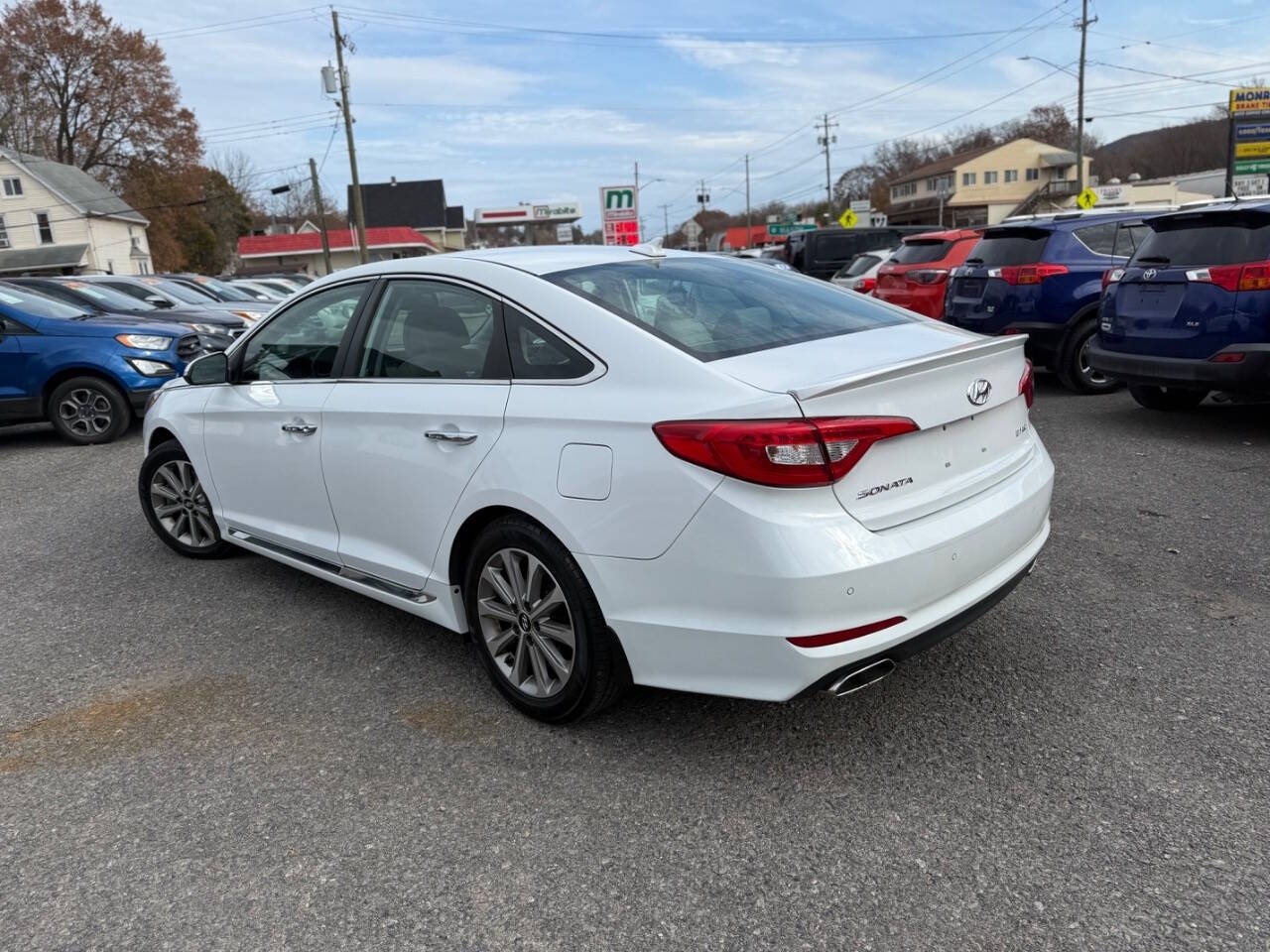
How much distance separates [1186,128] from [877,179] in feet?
115

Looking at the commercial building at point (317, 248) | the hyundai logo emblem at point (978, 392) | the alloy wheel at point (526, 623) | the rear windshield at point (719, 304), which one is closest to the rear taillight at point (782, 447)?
the rear windshield at point (719, 304)

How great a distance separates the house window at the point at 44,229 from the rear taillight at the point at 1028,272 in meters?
60.3

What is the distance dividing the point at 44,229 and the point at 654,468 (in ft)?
211

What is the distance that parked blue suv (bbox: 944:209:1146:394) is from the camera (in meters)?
8.75

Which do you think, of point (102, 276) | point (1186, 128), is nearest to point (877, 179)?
point (1186, 128)

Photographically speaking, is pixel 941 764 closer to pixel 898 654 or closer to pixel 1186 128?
pixel 898 654

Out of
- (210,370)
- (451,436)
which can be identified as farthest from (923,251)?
(451,436)

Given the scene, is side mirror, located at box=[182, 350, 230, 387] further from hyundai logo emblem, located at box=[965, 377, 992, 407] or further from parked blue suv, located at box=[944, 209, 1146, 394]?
parked blue suv, located at box=[944, 209, 1146, 394]

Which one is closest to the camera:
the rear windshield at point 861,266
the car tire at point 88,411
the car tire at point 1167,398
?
the car tire at point 1167,398

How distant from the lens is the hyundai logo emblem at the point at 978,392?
2.89 metres

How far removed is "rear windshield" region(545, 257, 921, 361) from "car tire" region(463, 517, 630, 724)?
78 centimetres

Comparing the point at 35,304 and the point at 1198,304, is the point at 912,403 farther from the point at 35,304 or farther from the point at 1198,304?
the point at 35,304

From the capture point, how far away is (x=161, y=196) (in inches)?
2339

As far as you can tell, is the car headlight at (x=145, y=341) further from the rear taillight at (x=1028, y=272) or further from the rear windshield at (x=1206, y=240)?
the rear windshield at (x=1206, y=240)
